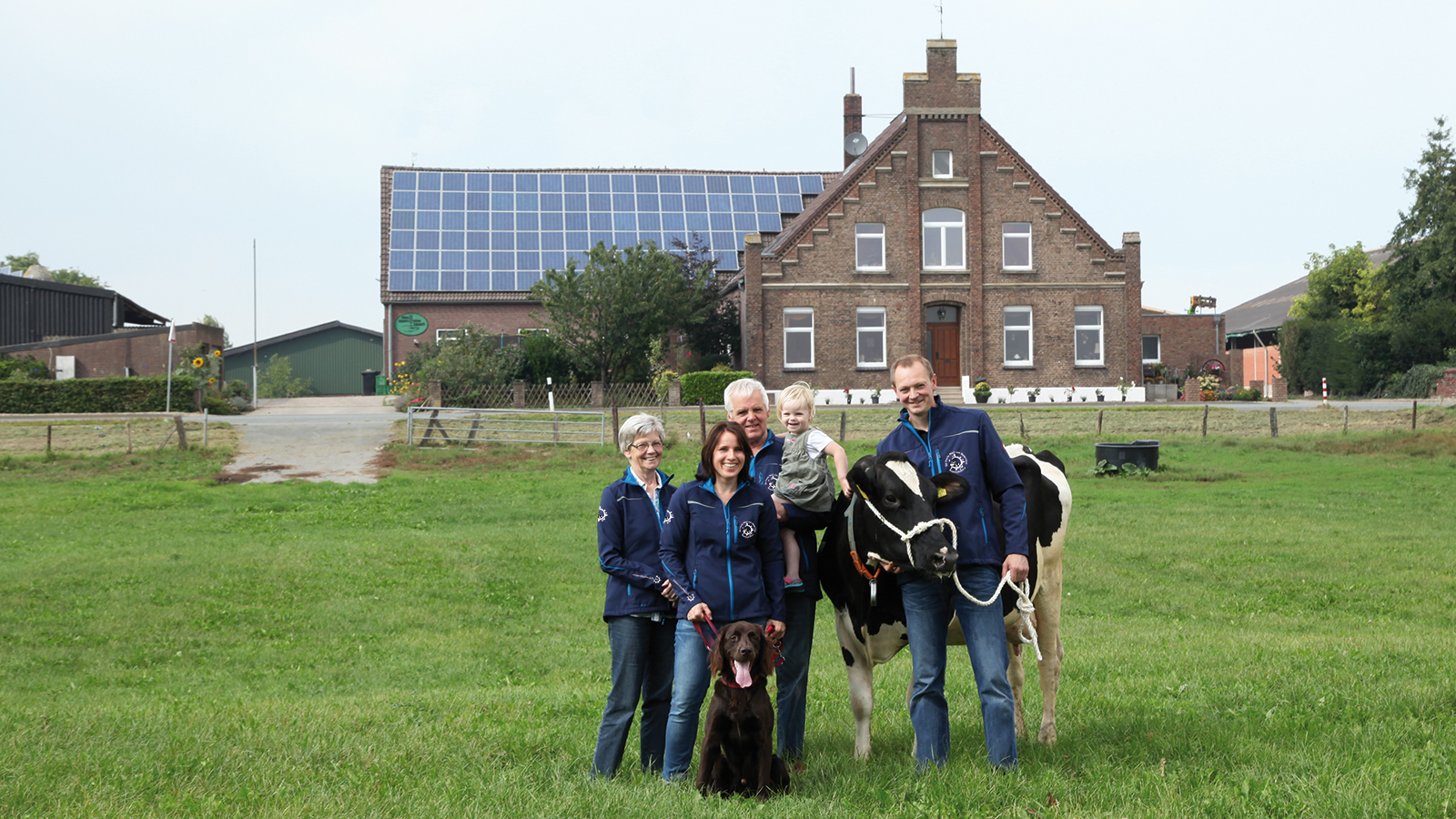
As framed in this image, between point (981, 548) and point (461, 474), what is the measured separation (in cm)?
1962

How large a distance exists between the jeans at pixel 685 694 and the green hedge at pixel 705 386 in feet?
98.0

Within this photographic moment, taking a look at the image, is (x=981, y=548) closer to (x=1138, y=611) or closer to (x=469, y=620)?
(x=1138, y=611)

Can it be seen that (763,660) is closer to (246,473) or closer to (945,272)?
(246,473)

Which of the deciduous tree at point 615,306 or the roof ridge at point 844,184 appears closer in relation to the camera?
the deciduous tree at point 615,306

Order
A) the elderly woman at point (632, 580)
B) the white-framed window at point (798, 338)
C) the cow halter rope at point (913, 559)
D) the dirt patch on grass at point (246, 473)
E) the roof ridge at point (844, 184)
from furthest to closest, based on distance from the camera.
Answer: the white-framed window at point (798, 338) < the roof ridge at point (844, 184) < the dirt patch on grass at point (246, 473) < the elderly woman at point (632, 580) < the cow halter rope at point (913, 559)

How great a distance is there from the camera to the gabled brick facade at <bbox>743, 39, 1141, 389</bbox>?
3772cm

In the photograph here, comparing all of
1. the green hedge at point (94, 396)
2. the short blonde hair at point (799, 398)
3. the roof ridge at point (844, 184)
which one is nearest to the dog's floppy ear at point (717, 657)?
the short blonde hair at point (799, 398)

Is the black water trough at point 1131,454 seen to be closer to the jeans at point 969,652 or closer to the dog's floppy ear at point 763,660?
the jeans at point 969,652

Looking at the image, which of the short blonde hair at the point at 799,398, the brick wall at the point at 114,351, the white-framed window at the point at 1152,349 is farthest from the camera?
the white-framed window at the point at 1152,349

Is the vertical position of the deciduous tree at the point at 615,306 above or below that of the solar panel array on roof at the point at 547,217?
below

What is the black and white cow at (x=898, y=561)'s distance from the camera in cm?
486

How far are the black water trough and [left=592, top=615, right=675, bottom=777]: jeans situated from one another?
18137 mm

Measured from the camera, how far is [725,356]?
40594 mm

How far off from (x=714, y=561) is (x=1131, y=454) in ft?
61.4
